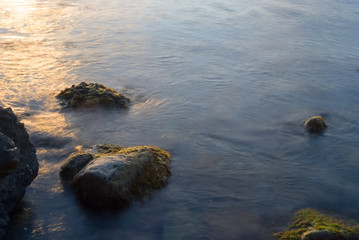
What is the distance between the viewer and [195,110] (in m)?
8.34

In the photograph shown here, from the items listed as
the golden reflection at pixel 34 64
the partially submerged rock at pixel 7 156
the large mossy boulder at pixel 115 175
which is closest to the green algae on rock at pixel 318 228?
the large mossy boulder at pixel 115 175

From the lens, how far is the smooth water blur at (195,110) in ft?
16.8

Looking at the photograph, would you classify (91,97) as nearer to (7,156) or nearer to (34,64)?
(34,64)

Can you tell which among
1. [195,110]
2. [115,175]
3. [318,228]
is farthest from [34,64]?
[318,228]

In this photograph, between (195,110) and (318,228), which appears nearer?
(318,228)

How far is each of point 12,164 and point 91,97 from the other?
150 inches

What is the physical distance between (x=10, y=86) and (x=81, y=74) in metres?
1.69

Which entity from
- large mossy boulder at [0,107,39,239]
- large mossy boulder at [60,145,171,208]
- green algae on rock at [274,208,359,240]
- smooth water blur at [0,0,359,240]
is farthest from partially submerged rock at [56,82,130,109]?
green algae on rock at [274,208,359,240]

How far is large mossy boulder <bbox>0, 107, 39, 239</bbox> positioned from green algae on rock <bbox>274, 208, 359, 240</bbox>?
3.06 metres

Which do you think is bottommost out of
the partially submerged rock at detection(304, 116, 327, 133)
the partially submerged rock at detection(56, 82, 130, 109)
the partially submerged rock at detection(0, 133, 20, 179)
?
the partially submerged rock at detection(304, 116, 327, 133)

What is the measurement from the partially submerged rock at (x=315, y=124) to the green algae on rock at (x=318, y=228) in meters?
2.61

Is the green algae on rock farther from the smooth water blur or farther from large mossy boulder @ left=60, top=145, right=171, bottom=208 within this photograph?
large mossy boulder @ left=60, top=145, right=171, bottom=208

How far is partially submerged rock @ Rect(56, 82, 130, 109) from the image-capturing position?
7.89 meters

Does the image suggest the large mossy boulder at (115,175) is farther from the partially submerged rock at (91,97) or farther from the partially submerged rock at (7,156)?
the partially submerged rock at (91,97)
